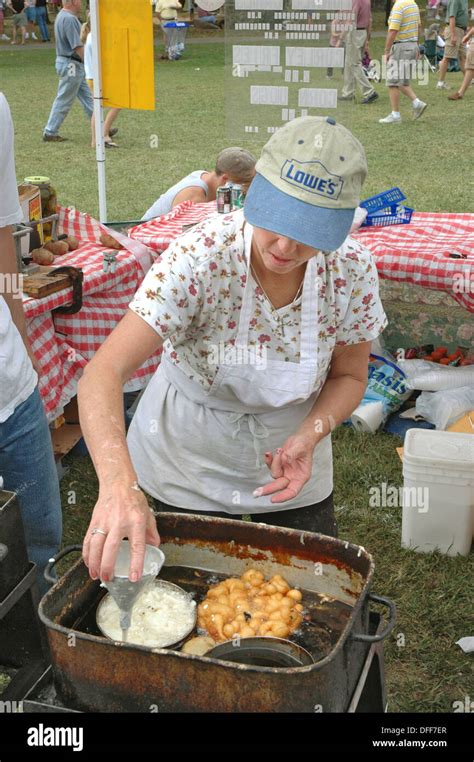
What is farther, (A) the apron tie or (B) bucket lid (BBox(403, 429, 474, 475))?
(B) bucket lid (BBox(403, 429, 474, 475))

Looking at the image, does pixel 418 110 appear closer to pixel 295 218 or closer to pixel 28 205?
pixel 28 205

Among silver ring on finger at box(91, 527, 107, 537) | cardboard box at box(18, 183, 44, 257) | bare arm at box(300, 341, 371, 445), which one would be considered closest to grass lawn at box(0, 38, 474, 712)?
cardboard box at box(18, 183, 44, 257)

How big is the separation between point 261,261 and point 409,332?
3.10 meters

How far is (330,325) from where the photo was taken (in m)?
2.05

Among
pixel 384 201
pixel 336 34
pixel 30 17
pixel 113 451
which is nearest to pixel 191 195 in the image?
pixel 384 201

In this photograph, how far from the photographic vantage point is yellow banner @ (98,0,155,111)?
4750 mm

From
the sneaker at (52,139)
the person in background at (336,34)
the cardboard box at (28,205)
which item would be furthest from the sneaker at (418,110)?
the cardboard box at (28,205)

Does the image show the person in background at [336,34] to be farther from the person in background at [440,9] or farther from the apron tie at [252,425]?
the person in background at [440,9]

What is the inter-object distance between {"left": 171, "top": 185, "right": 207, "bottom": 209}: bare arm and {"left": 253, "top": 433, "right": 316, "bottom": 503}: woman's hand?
363cm

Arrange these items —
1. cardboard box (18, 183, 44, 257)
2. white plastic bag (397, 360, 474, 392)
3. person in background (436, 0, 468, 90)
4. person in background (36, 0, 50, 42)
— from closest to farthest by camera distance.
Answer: cardboard box (18, 183, 44, 257), white plastic bag (397, 360, 474, 392), person in background (436, 0, 468, 90), person in background (36, 0, 50, 42)

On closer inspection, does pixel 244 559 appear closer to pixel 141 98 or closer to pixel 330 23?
pixel 141 98

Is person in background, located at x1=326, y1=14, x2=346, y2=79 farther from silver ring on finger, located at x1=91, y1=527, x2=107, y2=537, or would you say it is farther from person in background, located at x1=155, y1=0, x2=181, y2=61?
person in background, located at x1=155, y1=0, x2=181, y2=61

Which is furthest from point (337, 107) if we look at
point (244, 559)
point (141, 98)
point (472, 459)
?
point (244, 559)

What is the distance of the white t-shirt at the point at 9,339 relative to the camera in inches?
88.4
